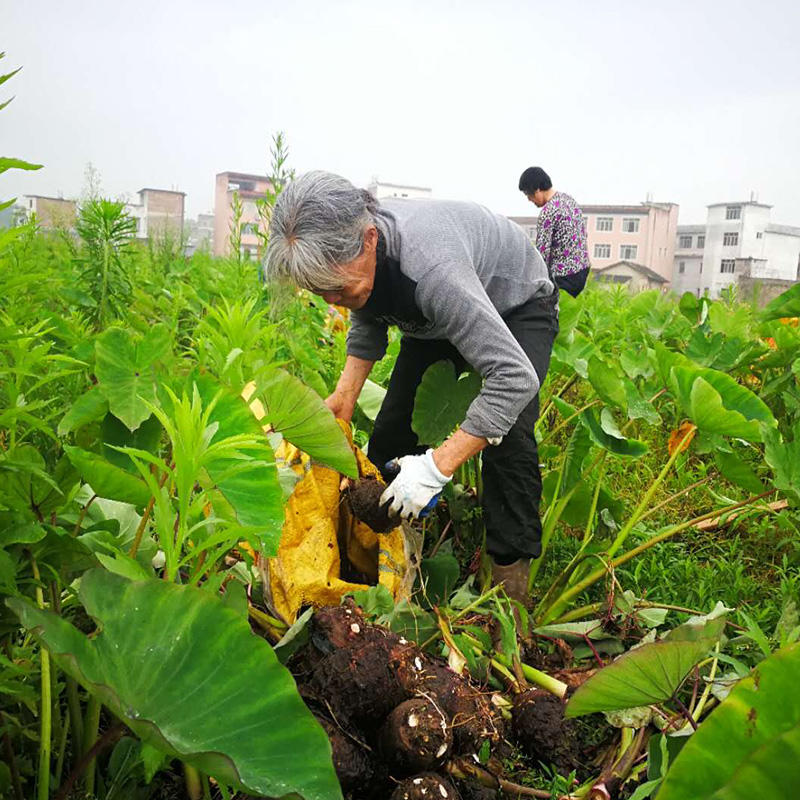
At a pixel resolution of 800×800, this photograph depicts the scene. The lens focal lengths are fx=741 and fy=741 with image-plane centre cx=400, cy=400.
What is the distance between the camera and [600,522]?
2.21m

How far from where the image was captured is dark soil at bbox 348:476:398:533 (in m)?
1.78

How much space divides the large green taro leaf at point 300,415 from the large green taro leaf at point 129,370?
19 centimetres

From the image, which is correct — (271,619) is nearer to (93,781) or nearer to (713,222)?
(93,781)

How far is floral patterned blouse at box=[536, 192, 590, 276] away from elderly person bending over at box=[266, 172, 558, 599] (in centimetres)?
263

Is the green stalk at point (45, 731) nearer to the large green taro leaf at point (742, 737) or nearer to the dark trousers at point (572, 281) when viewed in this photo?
the large green taro leaf at point (742, 737)

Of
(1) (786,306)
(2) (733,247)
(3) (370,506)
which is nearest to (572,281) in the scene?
(1) (786,306)

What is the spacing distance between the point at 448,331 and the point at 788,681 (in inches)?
46.9

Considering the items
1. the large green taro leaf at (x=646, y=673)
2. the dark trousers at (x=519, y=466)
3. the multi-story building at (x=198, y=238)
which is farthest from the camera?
the multi-story building at (x=198, y=238)

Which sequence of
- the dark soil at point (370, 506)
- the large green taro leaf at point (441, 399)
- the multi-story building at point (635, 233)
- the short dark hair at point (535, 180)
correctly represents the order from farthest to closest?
the multi-story building at point (635, 233) → the short dark hair at point (535, 180) → the large green taro leaf at point (441, 399) → the dark soil at point (370, 506)

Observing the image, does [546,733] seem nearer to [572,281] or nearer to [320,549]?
[320,549]

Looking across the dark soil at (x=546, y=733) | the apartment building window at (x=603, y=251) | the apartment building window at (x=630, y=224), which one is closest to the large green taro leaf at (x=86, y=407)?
the dark soil at (x=546, y=733)

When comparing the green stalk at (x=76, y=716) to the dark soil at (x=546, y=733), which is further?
the dark soil at (x=546, y=733)

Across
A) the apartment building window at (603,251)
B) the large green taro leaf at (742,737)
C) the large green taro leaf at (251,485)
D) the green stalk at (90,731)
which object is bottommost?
the green stalk at (90,731)

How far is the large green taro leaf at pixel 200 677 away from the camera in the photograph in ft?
2.42
